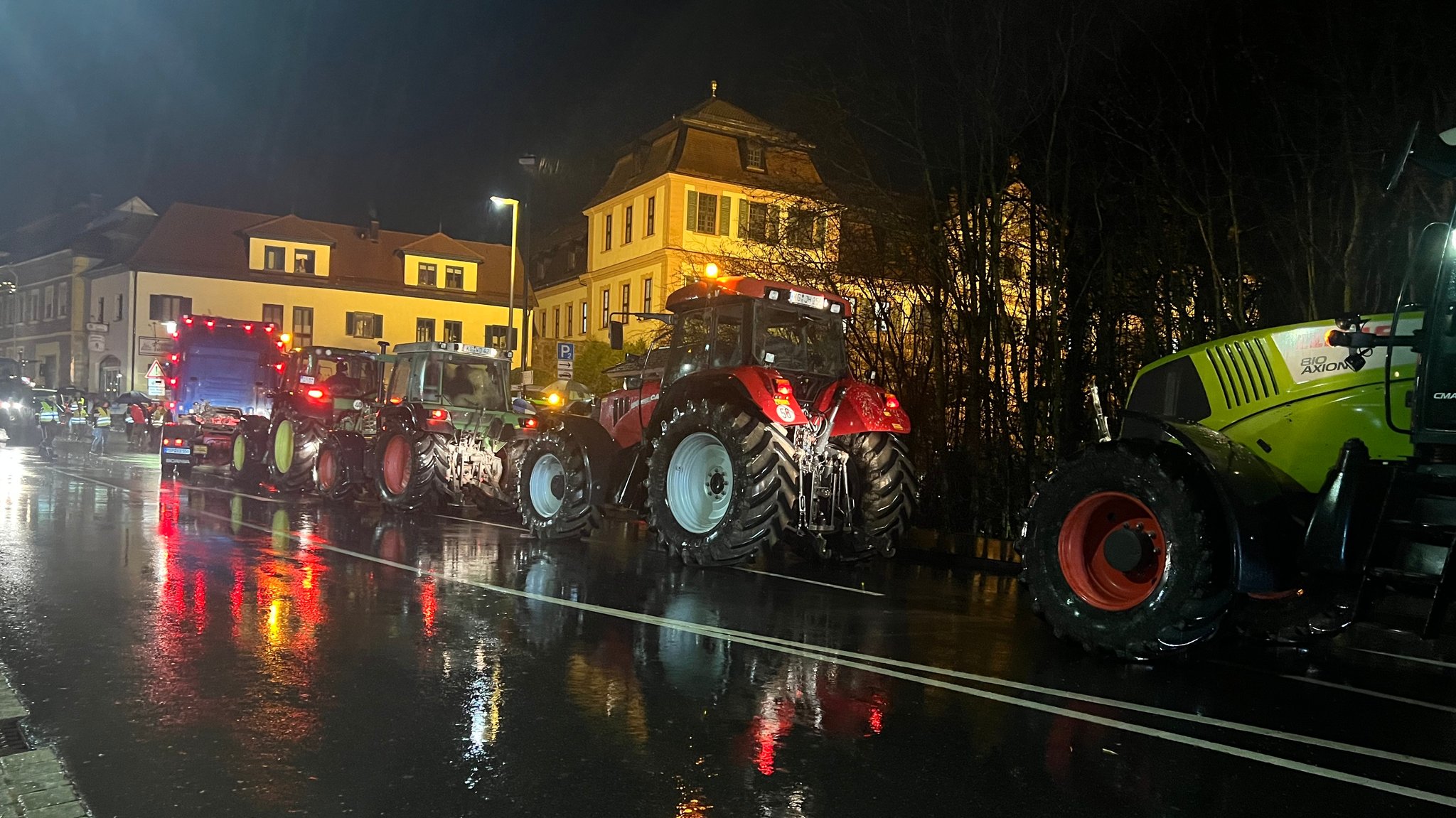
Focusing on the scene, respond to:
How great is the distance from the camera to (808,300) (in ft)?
37.2

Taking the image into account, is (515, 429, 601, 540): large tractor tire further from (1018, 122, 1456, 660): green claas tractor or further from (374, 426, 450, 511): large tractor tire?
(1018, 122, 1456, 660): green claas tractor

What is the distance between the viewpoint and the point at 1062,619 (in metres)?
7.31

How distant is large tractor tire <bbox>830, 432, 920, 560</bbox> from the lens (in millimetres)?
11062

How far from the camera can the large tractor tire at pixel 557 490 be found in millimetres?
12398

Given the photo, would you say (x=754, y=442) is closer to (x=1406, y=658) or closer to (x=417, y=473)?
(x=1406, y=658)

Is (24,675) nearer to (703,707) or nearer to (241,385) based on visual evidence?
(703,707)

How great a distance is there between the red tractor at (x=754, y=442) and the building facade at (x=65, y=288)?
5286 cm

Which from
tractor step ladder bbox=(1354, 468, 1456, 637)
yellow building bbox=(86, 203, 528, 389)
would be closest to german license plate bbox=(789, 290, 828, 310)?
tractor step ladder bbox=(1354, 468, 1456, 637)

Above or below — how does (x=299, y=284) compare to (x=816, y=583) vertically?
above

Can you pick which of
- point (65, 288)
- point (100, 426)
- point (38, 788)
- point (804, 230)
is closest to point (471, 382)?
point (804, 230)

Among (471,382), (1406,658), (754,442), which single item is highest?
(471,382)

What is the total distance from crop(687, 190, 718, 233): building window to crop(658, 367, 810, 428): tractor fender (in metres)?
32.0

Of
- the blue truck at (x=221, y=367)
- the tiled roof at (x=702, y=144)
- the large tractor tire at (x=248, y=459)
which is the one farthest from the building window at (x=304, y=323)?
the large tractor tire at (x=248, y=459)

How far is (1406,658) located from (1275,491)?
80.1 inches
